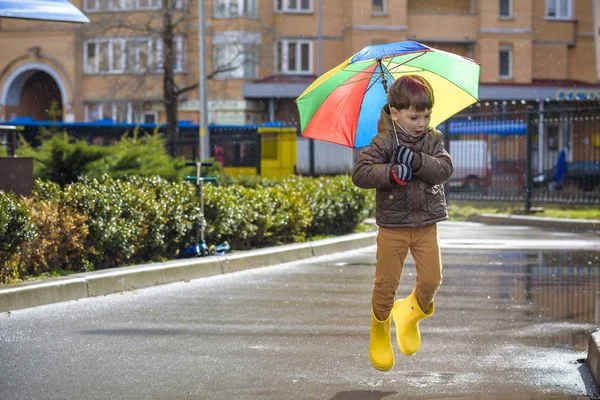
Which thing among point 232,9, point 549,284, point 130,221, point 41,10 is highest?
point 232,9

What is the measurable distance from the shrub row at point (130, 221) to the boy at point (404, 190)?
4.47 m

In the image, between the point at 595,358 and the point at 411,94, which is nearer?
the point at 411,94

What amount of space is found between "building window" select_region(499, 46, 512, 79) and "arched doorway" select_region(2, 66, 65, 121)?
2237cm

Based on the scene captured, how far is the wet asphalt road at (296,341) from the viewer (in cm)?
620

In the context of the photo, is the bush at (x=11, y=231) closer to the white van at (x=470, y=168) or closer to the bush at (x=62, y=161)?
the bush at (x=62, y=161)

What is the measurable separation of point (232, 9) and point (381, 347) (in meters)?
46.9

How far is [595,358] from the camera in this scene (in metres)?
6.45

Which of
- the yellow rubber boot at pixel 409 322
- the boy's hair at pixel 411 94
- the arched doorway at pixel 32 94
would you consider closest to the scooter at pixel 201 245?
the yellow rubber boot at pixel 409 322

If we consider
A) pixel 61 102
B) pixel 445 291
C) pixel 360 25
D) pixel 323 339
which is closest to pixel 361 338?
pixel 323 339

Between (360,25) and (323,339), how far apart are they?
46.5 metres

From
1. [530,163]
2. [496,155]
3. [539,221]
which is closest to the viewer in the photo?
[539,221]

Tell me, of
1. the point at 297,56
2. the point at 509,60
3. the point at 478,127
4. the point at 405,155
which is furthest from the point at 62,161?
the point at 509,60

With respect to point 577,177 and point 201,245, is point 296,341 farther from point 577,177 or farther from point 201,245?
point 577,177

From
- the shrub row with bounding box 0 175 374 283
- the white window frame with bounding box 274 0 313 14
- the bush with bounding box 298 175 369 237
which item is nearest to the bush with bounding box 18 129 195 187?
the shrub row with bounding box 0 175 374 283
